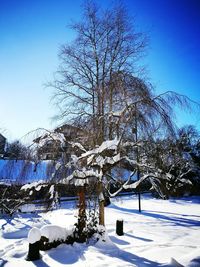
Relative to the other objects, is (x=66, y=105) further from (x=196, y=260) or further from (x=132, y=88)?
(x=196, y=260)

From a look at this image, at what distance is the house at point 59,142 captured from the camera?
6184mm

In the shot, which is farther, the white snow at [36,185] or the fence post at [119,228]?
the fence post at [119,228]

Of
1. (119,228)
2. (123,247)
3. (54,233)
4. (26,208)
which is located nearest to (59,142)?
(54,233)

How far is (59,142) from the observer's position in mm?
6609

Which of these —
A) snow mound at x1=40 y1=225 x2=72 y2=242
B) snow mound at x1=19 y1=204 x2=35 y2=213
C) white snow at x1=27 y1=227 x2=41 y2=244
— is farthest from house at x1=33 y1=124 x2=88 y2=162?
snow mound at x1=19 y1=204 x2=35 y2=213

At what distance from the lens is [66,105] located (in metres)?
8.77

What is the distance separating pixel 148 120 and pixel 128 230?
6.39 m

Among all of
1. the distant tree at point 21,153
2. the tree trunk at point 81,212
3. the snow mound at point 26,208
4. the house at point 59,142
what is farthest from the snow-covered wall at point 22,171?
the snow mound at point 26,208

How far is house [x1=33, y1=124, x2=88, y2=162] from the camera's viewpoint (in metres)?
6.18

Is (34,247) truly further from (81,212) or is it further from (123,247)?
(123,247)

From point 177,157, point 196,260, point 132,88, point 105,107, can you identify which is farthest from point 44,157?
point 196,260

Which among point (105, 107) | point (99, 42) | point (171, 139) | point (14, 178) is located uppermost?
point (99, 42)

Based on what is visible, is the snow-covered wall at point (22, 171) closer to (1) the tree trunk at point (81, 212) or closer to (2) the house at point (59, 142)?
(2) the house at point (59, 142)

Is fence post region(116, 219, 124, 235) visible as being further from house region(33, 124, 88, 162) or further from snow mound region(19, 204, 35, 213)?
snow mound region(19, 204, 35, 213)
